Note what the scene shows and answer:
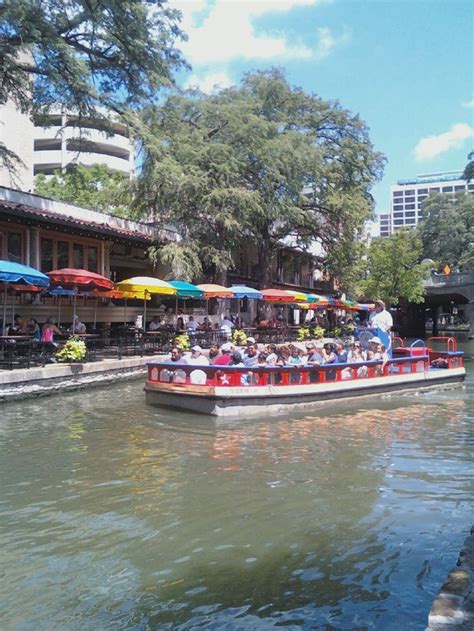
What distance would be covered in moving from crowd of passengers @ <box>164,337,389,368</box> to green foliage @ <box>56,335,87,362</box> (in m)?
2.98

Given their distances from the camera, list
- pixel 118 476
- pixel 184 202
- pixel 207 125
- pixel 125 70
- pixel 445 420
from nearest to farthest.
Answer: pixel 118 476
pixel 445 420
pixel 125 70
pixel 184 202
pixel 207 125

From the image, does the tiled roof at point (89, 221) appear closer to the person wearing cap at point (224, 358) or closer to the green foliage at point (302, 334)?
the person wearing cap at point (224, 358)

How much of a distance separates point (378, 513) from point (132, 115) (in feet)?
52.1

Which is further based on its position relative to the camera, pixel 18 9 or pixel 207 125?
pixel 207 125

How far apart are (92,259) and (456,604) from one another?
2293 cm

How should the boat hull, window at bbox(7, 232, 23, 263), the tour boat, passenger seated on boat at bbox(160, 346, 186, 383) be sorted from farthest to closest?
window at bbox(7, 232, 23, 263)
passenger seated on boat at bbox(160, 346, 186, 383)
the tour boat
the boat hull

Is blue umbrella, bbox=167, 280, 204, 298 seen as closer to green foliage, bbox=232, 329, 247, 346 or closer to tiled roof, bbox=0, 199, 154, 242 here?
green foliage, bbox=232, 329, 247, 346

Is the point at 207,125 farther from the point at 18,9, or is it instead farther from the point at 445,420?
the point at 445,420

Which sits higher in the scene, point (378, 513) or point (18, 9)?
point (18, 9)

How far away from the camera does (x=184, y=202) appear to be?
27.8 meters

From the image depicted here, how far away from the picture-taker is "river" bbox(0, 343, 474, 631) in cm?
484

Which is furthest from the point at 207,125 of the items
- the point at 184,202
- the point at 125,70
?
the point at 125,70

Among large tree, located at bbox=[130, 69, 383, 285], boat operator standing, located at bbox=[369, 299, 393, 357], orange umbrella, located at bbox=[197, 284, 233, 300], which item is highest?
large tree, located at bbox=[130, 69, 383, 285]

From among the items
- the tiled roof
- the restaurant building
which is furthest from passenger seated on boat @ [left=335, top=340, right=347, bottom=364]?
the tiled roof
